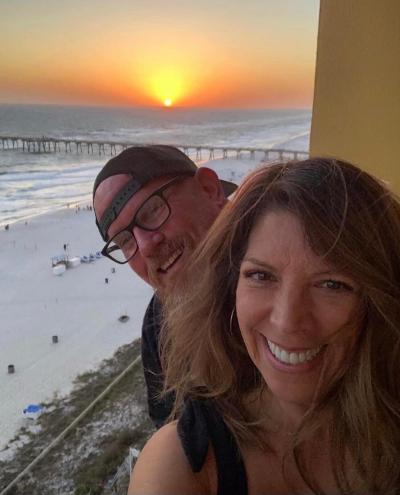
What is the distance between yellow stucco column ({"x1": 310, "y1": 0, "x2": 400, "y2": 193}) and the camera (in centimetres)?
160

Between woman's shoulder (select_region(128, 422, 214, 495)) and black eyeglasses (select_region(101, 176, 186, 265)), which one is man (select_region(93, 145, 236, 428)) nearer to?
black eyeglasses (select_region(101, 176, 186, 265))

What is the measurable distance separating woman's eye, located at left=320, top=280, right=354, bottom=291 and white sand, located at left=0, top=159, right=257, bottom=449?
551 cm

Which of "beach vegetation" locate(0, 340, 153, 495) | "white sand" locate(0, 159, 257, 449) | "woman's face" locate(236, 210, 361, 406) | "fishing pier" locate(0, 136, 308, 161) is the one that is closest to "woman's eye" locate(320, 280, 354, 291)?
"woman's face" locate(236, 210, 361, 406)

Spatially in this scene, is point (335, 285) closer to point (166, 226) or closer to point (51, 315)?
point (166, 226)

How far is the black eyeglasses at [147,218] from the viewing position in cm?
146

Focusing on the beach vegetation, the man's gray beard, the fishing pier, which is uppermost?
the man's gray beard

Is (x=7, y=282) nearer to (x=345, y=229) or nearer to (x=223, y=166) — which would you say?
(x=345, y=229)

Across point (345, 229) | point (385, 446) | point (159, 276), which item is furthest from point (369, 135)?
point (385, 446)

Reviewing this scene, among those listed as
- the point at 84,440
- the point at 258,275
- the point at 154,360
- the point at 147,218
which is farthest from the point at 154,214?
the point at 84,440

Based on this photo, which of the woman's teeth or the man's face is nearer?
the woman's teeth

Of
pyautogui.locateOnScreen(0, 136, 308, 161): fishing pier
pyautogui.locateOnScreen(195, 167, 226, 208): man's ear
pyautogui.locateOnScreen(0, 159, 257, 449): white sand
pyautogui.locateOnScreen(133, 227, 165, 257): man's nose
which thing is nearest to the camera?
pyautogui.locateOnScreen(133, 227, 165, 257): man's nose

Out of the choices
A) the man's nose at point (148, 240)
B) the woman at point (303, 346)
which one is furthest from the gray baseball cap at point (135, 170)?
the woman at point (303, 346)

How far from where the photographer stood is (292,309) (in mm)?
711

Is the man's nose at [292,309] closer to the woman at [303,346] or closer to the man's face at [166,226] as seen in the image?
the woman at [303,346]
